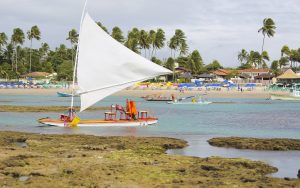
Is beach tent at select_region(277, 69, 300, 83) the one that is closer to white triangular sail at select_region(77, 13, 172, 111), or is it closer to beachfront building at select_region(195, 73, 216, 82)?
beachfront building at select_region(195, 73, 216, 82)

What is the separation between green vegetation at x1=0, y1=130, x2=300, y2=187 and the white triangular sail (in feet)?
23.6

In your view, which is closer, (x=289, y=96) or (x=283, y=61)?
(x=289, y=96)

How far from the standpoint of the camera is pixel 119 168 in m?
18.8

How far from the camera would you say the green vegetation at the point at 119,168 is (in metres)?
16.5

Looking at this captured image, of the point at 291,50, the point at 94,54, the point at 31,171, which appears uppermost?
the point at 291,50

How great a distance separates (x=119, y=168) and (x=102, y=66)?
47.0ft

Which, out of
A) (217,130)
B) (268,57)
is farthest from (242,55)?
(217,130)

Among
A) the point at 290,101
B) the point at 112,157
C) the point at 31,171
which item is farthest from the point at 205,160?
the point at 290,101

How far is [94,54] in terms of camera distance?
32.1 m

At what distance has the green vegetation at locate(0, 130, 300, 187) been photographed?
1655 cm

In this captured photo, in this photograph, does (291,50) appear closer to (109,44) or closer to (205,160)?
(109,44)

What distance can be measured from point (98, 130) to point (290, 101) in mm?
53601

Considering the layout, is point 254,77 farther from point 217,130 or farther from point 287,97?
point 217,130

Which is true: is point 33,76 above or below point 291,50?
below
